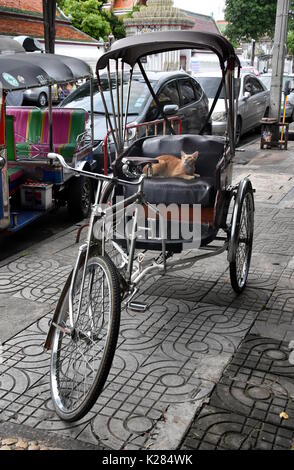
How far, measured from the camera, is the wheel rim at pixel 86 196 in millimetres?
6977

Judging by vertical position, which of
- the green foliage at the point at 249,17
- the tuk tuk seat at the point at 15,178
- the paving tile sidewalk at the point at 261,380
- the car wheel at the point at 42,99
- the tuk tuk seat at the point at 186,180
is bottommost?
the paving tile sidewalk at the point at 261,380

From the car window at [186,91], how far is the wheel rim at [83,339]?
714 centimetres

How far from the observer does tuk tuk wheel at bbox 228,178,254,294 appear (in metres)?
4.30

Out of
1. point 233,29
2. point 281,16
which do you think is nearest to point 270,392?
point 281,16

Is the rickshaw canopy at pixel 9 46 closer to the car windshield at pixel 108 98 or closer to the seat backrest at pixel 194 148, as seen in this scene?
the car windshield at pixel 108 98

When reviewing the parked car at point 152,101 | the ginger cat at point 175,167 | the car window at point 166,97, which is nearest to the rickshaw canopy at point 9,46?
the parked car at point 152,101

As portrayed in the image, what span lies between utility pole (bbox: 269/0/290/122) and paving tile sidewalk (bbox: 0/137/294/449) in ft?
24.3

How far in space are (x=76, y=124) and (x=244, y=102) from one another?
6.99 m

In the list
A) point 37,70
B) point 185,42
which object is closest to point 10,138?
point 37,70

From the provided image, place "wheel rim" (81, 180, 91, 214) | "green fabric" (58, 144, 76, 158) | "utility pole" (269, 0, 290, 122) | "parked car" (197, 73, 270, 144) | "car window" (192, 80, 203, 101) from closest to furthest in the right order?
"green fabric" (58, 144, 76, 158)
"wheel rim" (81, 180, 91, 214)
"car window" (192, 80, 203, 101)
"utility pole" (269, 0, 290, 122)
"parked car" (197, 73, 270, 144)

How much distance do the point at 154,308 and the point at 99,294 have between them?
52.0 inches

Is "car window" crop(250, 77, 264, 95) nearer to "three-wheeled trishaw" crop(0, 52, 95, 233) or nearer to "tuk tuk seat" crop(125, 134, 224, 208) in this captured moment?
"three-wheeled trishaw" crop(0, 52, 95, 233)

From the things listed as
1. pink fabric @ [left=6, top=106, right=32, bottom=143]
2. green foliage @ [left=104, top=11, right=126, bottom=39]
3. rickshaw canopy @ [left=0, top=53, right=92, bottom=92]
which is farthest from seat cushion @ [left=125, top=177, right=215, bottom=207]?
green foliage @ [left=104, top=11, right=126, bottom=39]

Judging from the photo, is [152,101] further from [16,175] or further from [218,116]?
[218,116]
